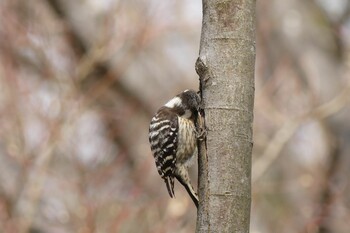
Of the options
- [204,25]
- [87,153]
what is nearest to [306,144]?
[87,153]

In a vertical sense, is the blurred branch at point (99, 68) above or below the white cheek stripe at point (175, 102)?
above

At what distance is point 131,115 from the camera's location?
8.81 meters

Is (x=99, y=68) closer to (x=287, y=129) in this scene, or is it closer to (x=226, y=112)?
(x=287, y=129)

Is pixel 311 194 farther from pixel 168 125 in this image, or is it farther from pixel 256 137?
pixel 168 125

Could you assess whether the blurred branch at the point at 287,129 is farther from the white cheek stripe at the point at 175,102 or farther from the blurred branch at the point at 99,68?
the white cheek stripe at the point at 175,102

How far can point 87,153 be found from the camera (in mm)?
6855

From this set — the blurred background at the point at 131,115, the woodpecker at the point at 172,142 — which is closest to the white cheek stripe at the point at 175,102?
the woodpecker at the point at 172,142

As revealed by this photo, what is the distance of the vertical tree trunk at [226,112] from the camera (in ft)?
9.17

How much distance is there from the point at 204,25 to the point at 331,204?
17.5ft

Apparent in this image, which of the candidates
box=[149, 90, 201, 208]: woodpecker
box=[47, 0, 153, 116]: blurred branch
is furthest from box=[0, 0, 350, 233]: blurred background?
box=[149, 90, 201, 208]: woodpecker

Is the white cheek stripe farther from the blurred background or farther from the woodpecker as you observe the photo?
the blurred background

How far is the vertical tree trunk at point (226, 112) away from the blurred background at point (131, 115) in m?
3.38

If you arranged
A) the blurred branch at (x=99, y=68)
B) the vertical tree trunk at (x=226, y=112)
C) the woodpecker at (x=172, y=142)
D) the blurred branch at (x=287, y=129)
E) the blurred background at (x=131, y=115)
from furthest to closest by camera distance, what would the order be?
1. the blurred branch at (x=99, y=68)
2. the blurred branch at (x=287, y=129)
3. the blurred background at (x=131, y=115)
4. the woodpecker at (x=172, y=142)
5. the vertical tree trunk at (x=226, y=112)

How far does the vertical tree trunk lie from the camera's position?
279 centimetres
